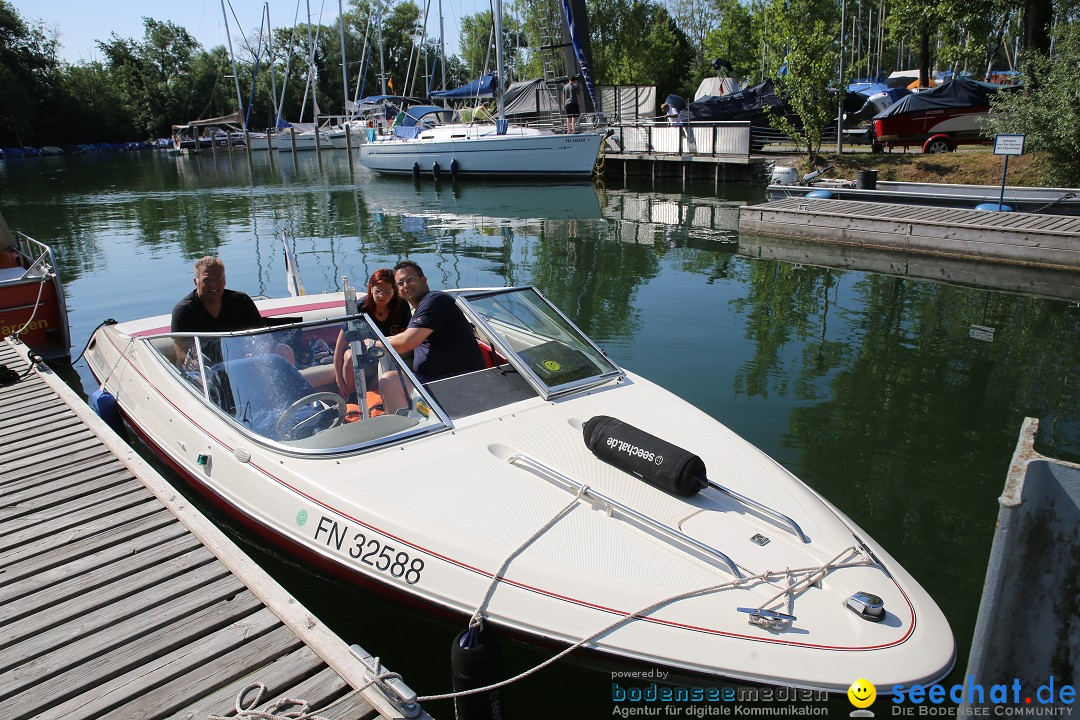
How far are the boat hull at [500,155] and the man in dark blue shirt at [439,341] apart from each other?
83.3ft

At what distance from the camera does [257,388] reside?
16.2 feet

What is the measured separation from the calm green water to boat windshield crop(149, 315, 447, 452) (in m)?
1.00

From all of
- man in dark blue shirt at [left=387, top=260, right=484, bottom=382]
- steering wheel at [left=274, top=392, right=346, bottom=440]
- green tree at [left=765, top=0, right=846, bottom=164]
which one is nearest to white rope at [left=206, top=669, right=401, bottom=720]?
steering wheel at [left=274, top=392, right=346, bottom=440]

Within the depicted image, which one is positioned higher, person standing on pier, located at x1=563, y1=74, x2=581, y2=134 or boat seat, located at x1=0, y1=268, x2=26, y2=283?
person standing on pier, located at x1=563, y1=74, x2=581, y2=134

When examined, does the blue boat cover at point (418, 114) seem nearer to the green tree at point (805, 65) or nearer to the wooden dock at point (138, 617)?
the green tree at point (805, 65)

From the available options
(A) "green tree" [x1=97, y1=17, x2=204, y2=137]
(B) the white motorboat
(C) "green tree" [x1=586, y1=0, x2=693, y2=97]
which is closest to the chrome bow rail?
(B) the white motorboat

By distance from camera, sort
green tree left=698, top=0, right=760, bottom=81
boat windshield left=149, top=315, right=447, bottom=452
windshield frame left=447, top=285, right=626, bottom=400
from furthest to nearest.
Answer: green tree left=698, top=0, right=760, bottom=81 → windshield frame left=447, top=285, right=626, bottom=400 → boat windshield left=149, top=315, right=447, bottom=452

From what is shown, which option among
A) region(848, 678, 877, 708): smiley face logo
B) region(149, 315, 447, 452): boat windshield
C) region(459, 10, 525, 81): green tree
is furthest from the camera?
region(459, 10, 525, 81): green tree

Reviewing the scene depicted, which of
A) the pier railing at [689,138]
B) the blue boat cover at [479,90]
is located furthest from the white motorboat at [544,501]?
the blue boat cover at [479,90]

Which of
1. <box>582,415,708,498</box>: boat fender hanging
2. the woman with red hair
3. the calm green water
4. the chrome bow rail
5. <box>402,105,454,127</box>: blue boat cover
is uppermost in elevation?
<box>402,105,454,127</box>: blue boat cover

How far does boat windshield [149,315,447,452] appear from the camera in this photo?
4672mm

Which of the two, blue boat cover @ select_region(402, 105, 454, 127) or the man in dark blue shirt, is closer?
the man in dark blue shirt

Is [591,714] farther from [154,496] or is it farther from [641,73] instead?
[641,73]

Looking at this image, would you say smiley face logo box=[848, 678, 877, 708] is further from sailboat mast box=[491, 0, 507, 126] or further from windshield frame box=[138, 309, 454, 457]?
sailboat mast box=[491, 0, 507, 126]
